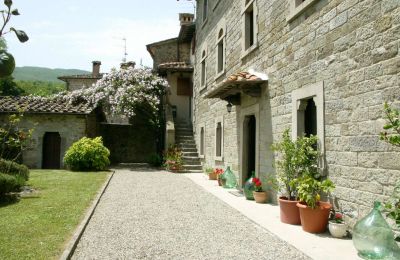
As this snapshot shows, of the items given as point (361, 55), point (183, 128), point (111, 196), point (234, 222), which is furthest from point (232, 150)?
point (183, 128)

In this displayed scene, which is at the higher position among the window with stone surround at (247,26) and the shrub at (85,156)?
the window with stone surround at (247,26)

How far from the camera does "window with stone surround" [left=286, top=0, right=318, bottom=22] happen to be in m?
6.33

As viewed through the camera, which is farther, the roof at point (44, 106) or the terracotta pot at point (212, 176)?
the roof at point (44, 106)

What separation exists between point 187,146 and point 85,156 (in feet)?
15.9

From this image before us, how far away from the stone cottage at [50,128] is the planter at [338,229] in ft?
42.6

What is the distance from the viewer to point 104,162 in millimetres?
15195

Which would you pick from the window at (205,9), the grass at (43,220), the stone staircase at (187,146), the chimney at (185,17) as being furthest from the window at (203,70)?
→ the chimney at (185,17)

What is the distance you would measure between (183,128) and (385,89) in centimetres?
1463

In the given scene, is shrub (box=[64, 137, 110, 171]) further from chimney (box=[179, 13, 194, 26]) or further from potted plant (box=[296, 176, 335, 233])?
chimney (box=[179, 13, 194, 26])

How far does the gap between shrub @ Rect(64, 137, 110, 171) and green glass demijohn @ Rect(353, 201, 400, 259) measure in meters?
12.4

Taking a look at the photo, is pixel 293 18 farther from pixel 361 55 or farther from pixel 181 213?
pixel 181 213

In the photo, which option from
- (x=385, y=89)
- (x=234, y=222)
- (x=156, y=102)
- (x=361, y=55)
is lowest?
(x=234, y=222)

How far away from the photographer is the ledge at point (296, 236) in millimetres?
4449

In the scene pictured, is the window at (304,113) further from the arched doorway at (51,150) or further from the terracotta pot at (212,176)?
the arched doorway at (51,150)
